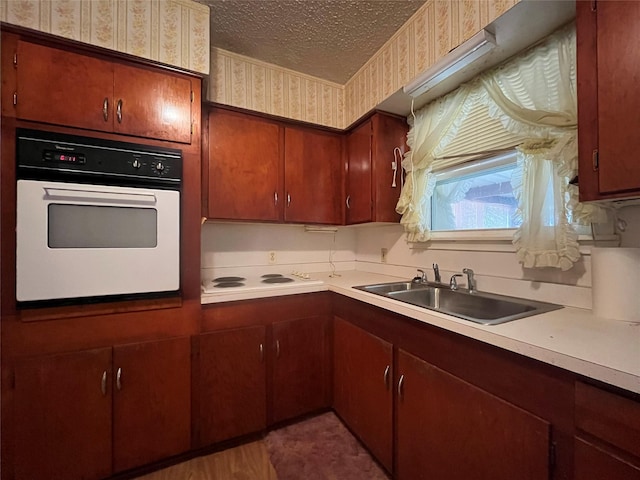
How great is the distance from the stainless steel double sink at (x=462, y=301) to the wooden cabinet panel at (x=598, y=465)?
0.37m

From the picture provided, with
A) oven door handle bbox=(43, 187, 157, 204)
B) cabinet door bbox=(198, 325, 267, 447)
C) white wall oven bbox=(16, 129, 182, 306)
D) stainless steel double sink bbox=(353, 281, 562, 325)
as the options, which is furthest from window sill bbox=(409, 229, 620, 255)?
oven door handle bbox=(43, 187, 157, 204)

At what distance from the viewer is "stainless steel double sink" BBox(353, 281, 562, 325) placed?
125 cm

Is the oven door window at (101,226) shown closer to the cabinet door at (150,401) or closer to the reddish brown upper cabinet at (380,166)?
the cabinet door at (150,401)

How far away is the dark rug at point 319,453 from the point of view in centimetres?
145

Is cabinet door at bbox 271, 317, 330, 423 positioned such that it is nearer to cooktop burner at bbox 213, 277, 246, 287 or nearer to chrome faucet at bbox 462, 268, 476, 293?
cooktop burner at bbox 213, 277, 246, 287

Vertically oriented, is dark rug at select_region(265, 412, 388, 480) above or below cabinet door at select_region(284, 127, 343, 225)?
below

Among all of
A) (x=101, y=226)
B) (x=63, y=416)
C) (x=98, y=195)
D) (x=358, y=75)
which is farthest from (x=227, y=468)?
(x=358, y=75)

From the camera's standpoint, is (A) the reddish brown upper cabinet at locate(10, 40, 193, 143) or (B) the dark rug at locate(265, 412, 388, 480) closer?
(A) the reddish brown upper cabinet at locate(10, 40, 193, 143)

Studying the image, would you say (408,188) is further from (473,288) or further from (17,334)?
(17,334)

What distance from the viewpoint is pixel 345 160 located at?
7.55 ft

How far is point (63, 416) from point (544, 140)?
2.51 metres

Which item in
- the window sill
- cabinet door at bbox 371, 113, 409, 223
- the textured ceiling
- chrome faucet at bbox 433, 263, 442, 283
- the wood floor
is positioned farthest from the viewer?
cabinet door at bbox 371, 113, 409, 223

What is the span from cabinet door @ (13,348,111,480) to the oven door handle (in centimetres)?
73

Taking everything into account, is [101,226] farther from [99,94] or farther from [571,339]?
[571,339]
